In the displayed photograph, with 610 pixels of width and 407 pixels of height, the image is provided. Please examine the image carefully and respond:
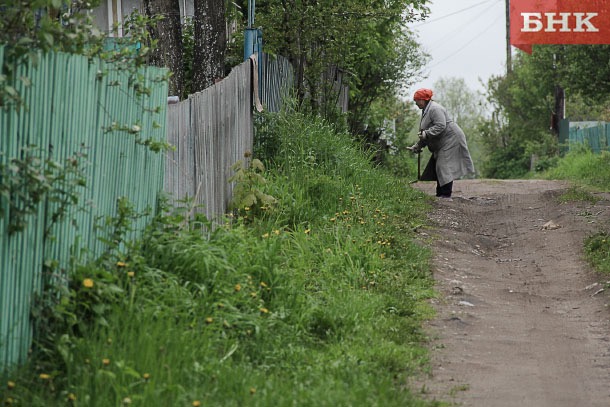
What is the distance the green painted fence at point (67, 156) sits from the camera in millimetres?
5074

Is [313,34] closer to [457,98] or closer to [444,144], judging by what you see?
[444,144]

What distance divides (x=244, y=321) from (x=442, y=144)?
9.28 metres

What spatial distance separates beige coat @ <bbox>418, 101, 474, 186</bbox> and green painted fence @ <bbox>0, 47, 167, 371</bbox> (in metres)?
8.53

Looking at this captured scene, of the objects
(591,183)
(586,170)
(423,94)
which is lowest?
(591,183)

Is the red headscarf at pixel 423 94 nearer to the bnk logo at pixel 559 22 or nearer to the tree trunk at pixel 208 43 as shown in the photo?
the tree trunk at pixel 208 43

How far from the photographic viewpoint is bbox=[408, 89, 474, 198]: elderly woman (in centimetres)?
1505

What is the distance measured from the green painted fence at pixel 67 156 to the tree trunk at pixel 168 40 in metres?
4.95

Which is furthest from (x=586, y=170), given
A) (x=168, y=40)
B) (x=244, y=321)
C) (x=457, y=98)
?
(x=457, y=98)

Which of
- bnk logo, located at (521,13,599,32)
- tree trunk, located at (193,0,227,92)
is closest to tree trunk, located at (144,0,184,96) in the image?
tree trunk, located at (193,0,227,92)

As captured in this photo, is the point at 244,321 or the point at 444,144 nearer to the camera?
the point at 244,321

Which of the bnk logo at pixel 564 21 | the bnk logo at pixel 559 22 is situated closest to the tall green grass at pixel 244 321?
the bnk logo at pixel 564 21

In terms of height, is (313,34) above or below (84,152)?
above

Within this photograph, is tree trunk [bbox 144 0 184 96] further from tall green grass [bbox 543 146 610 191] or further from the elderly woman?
tall green grass [bbox 543 146 610 191]

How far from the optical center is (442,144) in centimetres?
1516
